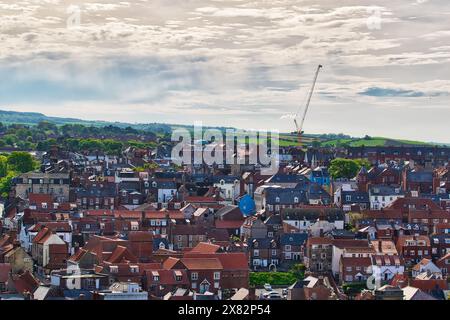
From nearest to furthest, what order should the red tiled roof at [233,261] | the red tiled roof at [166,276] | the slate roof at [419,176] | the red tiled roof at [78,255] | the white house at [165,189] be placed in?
the red tiled roof at [166,276] < the red tiled roof at [233,261] < the red tiled roof at [78,255] < the white house at [165,189] < the slate roof at [419,176]

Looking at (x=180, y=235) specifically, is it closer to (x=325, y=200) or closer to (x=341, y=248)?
(x=341, y=248)

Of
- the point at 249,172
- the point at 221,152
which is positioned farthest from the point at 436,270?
the point at 221,152

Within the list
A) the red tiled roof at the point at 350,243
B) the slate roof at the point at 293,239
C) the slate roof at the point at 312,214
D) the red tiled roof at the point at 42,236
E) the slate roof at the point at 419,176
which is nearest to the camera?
the red tiled roof at the point at 42,236

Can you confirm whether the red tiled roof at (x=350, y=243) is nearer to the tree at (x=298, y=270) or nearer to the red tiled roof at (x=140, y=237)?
the tree at (x=298, y=270)

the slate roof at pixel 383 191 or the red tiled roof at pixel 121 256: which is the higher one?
the slate roof at pixel 383 191

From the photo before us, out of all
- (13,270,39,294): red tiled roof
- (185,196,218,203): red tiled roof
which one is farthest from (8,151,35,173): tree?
(13,270,39,294): red tiled roof

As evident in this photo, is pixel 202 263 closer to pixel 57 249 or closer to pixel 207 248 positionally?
pixel 207 248

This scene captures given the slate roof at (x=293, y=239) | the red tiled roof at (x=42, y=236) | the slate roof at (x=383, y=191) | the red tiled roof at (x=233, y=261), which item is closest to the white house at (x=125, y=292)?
the red tiled roof at (x=233, y=261)

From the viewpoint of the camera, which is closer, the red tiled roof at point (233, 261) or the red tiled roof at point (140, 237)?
the red tiled roof at point (233, 261)
